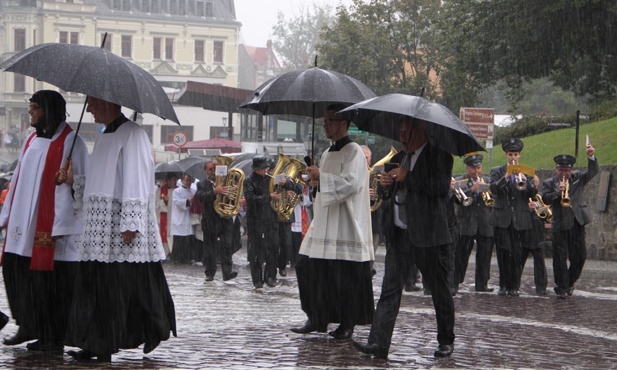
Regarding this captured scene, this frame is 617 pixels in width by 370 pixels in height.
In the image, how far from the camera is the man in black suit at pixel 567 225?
48.9ft

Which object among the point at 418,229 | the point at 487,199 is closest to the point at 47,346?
the point at 418,229

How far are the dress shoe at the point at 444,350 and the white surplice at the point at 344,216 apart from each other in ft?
3.73

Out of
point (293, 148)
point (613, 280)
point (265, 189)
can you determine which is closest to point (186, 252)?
point (265, 189)

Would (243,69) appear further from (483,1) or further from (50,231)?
(50,231)

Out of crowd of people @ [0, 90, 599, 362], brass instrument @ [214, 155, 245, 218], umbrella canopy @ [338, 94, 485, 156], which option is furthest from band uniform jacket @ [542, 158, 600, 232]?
Result: umbrella canopy @ [338, 94, 485, 156]

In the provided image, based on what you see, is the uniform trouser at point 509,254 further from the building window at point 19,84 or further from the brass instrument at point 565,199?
the building window at point 19,84

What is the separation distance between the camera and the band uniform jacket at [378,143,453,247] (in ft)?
28.1

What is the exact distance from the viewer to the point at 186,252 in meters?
21.4

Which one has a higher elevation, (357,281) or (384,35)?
(384,35)

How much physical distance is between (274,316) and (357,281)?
240 centimetres

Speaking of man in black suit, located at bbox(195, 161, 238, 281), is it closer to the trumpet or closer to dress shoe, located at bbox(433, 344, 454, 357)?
the trumpet

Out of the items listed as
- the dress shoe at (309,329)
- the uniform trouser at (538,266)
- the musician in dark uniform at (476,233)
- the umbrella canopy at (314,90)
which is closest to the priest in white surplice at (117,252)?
the dress shoe at (309,329)

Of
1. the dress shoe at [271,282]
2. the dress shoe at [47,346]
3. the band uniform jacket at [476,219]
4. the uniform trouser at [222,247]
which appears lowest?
the dress shoe at [271,282]

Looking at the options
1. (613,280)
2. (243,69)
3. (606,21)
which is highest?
(243,69)
